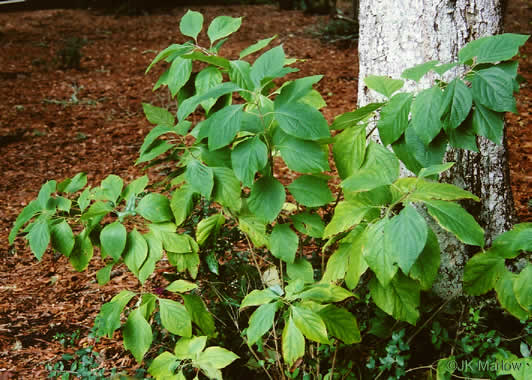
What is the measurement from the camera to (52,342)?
2475mm

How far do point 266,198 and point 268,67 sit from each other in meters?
0.41

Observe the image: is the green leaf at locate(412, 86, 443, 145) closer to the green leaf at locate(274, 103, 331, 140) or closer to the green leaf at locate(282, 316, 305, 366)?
the green leaf at locate(274, 103, 331, 140)

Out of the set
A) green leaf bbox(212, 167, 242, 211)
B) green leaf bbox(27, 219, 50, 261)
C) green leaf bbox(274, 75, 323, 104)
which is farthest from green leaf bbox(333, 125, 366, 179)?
green leaf bbox(27, 219, 50, 261)

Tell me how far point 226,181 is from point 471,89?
80cm

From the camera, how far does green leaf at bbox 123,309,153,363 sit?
1.61 metres

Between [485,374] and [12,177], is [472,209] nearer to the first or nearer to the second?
[485,374]

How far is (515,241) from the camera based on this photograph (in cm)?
131

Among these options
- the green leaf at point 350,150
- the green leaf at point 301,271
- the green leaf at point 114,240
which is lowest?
the green leaf at point 301,271

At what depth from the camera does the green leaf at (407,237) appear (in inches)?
43.4

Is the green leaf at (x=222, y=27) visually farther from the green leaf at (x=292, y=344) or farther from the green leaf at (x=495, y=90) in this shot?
the green leaf at (x=292, y=344)

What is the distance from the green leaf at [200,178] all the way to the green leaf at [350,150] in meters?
0.42

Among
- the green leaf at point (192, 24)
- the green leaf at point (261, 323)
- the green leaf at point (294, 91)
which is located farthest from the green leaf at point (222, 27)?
the green leaf at point (261, 323)

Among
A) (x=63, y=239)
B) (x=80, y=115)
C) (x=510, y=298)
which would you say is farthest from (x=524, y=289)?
(x=80, y=115)

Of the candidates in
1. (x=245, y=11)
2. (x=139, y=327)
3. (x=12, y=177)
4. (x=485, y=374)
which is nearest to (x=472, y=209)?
(x=485, y=374)
